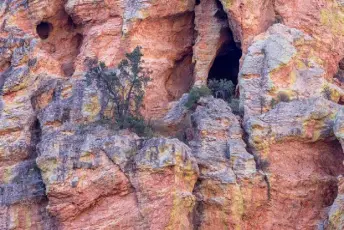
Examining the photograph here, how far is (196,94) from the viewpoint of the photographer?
25297mm

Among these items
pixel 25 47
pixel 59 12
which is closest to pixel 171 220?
pixel 25 47

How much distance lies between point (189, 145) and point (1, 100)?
779cm

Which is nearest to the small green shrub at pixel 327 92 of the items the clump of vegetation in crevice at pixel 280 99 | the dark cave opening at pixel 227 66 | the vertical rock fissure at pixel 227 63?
the clump of vegetation in crevice at pixel 280 99

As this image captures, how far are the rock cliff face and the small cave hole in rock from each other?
45 mm

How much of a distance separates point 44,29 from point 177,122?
8522 mm

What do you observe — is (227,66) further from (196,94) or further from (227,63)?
(196,94)

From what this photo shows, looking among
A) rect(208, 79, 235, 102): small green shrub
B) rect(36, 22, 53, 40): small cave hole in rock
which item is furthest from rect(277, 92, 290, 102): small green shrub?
rect(36, 22, 53, 40): small cave hole in rock

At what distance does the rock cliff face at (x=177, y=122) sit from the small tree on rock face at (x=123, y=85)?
67 cm

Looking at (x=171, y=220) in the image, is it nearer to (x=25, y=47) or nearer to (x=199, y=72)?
(x=199, y=72)

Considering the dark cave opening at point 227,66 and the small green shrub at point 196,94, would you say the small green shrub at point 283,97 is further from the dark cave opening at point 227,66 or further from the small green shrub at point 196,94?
the dark cave opening at point 227,66

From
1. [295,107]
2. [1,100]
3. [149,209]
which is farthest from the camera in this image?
[1,100]

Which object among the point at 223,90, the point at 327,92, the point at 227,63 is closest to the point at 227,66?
the point at 227,63

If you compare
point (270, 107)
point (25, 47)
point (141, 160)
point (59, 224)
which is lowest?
point (59, 224)

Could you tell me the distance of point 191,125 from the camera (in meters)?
24.4
